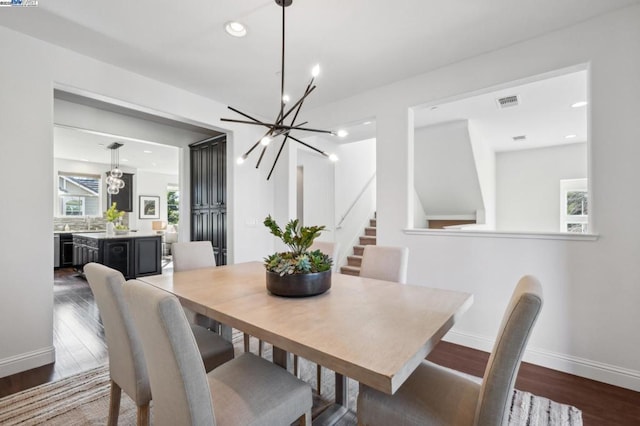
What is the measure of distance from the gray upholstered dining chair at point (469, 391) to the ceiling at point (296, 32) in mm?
2051

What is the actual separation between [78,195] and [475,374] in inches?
376

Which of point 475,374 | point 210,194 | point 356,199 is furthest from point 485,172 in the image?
point 210,194

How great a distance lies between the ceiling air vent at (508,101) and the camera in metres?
3.64

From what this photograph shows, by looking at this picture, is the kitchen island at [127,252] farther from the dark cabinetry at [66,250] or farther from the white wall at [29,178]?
the white wall at [29,178]

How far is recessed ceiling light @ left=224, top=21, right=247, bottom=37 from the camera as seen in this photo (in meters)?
2.26

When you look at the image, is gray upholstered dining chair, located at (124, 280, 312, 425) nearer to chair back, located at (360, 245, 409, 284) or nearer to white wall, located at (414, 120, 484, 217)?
chair back, located at (360, 245, 409, 284)

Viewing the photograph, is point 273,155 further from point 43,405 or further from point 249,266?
point 43,405

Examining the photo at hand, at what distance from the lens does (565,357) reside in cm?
233

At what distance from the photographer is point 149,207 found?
933 centimetres

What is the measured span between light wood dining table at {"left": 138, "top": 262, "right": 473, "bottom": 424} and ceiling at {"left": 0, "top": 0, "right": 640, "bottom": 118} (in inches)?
75.6

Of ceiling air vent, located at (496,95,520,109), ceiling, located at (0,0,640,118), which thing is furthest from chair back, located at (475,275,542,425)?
ceiling air vent, located at (496,95,520,109)

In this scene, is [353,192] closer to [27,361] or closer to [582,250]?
[582,250]

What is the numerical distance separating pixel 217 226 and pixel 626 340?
4.51 metres

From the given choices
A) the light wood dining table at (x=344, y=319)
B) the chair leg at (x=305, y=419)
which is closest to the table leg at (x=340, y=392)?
the light wood dining table at (x=344, y=319)
